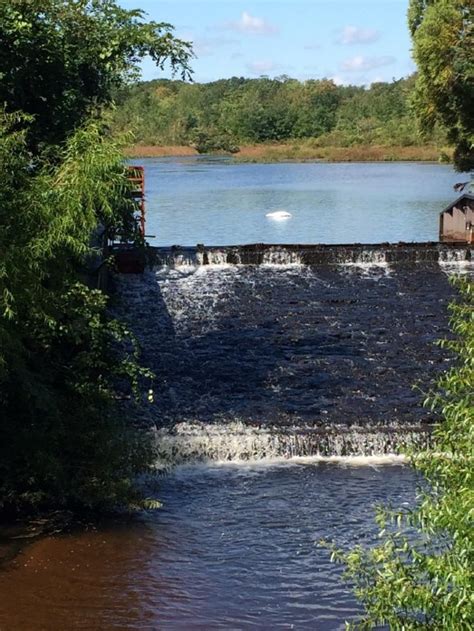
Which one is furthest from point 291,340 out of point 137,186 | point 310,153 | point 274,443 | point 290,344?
point 310,153

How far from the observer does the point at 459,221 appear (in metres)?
29.1

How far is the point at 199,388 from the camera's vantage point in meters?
16.1

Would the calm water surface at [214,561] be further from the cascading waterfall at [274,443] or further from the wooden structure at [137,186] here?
the wooden structure at [137,186]

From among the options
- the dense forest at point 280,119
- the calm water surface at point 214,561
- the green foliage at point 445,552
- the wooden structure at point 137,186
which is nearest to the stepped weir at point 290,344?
the calm water surface at point 214,561

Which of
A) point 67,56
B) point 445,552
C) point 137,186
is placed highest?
point 67,56

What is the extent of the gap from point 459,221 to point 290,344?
12.4 m

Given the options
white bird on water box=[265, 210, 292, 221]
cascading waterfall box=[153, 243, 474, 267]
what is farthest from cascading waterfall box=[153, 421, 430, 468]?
white bird on water box=[265, 210, 292, 221]

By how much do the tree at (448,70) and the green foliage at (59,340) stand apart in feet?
60.6

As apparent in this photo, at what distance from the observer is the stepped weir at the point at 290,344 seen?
14.2m

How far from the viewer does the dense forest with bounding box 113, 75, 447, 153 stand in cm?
9075

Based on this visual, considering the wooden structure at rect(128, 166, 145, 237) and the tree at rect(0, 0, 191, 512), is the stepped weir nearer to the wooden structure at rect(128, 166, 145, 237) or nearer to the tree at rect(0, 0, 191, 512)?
the wooden structure at rect(128, 166, 145, 237)

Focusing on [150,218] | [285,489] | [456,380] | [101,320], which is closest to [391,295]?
[285,489]

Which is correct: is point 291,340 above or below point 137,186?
below

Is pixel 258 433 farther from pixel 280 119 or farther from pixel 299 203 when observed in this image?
pixel 280 119
